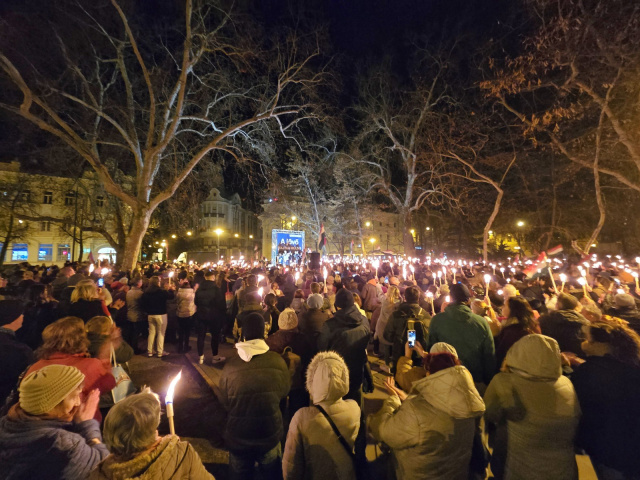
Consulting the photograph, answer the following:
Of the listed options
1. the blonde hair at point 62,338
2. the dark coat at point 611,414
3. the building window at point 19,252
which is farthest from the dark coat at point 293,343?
the building window at point 19,252

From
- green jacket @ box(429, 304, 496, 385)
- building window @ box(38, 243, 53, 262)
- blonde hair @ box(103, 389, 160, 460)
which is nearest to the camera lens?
blonde hair @ box(103, 389, 160, 460)

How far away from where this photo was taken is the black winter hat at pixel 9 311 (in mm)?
3505

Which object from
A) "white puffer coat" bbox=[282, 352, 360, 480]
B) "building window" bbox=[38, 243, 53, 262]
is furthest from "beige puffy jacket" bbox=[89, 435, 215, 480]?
"building window" bbox=[38, 243, 53, 262]

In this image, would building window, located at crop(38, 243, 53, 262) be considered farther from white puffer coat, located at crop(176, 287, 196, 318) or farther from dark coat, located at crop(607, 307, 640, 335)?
dark coat, located at crop(607, 307, 640, 335)

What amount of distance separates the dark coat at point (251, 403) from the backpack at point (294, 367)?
Result: 720 millimetres

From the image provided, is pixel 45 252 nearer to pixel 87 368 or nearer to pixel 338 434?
pixel 87 368

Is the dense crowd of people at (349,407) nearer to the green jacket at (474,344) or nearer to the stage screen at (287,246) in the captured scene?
the green jacket at (474,344)

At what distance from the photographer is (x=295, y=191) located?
34.6 m

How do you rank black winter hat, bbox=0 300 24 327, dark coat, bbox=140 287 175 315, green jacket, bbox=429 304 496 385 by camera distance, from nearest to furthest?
black winter hat, bbox=0 300 24 327 → green jacket, bbox=429 304 496 385 → dark coat, bbox=140 287 175 315

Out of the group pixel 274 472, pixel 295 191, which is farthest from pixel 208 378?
pixel 295 191

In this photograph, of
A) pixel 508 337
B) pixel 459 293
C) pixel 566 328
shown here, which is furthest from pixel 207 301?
pixel 566 328

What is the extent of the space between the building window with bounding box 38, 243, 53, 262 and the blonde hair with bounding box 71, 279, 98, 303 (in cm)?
4410

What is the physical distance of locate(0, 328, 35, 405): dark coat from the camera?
2914mm

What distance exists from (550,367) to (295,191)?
3308 cm
